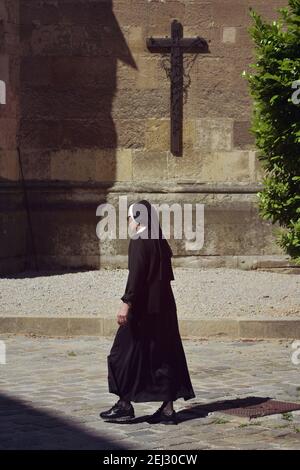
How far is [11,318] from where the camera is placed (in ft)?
46.6

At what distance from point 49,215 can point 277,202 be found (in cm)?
517

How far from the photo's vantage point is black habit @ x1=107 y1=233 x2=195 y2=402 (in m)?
9.21

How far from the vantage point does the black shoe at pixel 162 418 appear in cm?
903

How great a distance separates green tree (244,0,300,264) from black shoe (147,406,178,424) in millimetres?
5261

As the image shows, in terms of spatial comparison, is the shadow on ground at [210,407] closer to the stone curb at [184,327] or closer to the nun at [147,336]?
the nun at [147,336]

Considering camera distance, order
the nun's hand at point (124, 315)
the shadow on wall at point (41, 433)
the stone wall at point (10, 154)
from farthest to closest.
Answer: the stone wall at point (10, 154) → the nun's hand at point (124, 315) → the shadow on wall at point (41, 433)

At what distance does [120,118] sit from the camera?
60.7 feet

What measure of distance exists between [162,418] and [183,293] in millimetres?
6709

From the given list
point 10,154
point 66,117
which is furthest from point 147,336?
point 66,117

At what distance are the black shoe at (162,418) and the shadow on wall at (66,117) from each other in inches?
371

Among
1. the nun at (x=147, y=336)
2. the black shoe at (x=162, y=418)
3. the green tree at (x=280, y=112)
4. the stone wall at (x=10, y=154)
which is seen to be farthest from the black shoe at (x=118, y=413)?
the stone wall at (x=10, y=154)

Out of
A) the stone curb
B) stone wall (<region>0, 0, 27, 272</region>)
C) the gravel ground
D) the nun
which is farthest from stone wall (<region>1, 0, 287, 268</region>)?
the nun

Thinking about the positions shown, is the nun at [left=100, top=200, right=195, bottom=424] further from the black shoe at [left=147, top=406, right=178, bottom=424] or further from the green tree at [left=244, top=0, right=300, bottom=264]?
the green tree at [left=244, top=0, right=300, bottom=264]

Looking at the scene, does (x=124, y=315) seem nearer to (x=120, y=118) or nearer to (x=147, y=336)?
(x=147, y=336)
